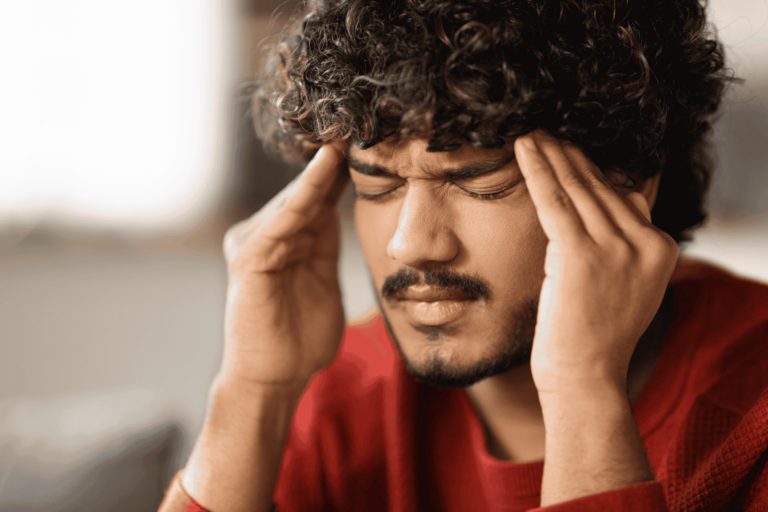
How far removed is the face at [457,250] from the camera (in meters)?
0.72

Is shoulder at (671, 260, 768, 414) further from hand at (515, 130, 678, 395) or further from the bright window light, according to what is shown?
the bright window light

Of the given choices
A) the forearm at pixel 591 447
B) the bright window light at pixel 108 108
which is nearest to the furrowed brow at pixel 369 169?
the forearm at pixel 591 447

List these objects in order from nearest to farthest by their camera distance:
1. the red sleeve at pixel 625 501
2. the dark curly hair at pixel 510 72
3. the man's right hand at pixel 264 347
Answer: the red sleeve at pixel 625 501 → the dark curly hair at pixel 510 72 → the man's right hand at pixel 264 347

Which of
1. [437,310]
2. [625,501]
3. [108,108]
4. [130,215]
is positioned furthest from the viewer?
[130,215]

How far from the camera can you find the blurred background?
4.25 ft

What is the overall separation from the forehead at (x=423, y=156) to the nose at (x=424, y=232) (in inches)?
1.4

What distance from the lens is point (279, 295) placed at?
963 mm

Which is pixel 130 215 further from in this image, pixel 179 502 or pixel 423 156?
pixel 423 156

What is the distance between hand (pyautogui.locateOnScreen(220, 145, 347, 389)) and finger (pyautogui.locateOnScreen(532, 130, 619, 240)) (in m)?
0.37

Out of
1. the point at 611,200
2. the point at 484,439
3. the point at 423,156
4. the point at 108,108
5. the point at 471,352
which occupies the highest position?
the point at 108,108

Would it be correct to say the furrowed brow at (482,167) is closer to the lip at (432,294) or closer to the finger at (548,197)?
the finger at (548,197)

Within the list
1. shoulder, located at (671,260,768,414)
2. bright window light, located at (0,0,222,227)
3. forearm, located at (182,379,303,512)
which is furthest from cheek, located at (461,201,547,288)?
bright window light, located at (0,0,222,227)

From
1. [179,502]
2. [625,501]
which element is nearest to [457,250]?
[625,501]

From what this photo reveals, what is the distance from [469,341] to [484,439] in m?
0.28
